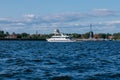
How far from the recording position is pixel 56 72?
1619 inches

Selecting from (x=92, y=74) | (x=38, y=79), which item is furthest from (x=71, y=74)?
(x=38, y=79)

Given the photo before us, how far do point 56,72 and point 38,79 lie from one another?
5.23m

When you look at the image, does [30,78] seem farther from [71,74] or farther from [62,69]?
[62,69]

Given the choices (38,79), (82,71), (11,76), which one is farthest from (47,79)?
(82,71)

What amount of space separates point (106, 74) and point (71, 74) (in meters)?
3.09

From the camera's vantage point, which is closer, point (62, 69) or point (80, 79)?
point (80, 79)

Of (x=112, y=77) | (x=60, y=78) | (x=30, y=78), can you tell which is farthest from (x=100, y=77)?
(x=30, y=78)

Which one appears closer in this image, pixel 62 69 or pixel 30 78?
pixel 30 78

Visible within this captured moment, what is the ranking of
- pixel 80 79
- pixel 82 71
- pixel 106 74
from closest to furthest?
1. pixel 80 79
2. pixel 106 74
3. pixel 82 71

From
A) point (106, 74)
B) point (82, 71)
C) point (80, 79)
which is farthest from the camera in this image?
point (82, 71)

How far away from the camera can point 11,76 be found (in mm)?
37969

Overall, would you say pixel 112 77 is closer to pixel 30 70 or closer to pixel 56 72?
pixel 56 72

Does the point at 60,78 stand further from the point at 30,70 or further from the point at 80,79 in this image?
the point at 30,70

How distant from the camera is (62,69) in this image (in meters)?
44.2
